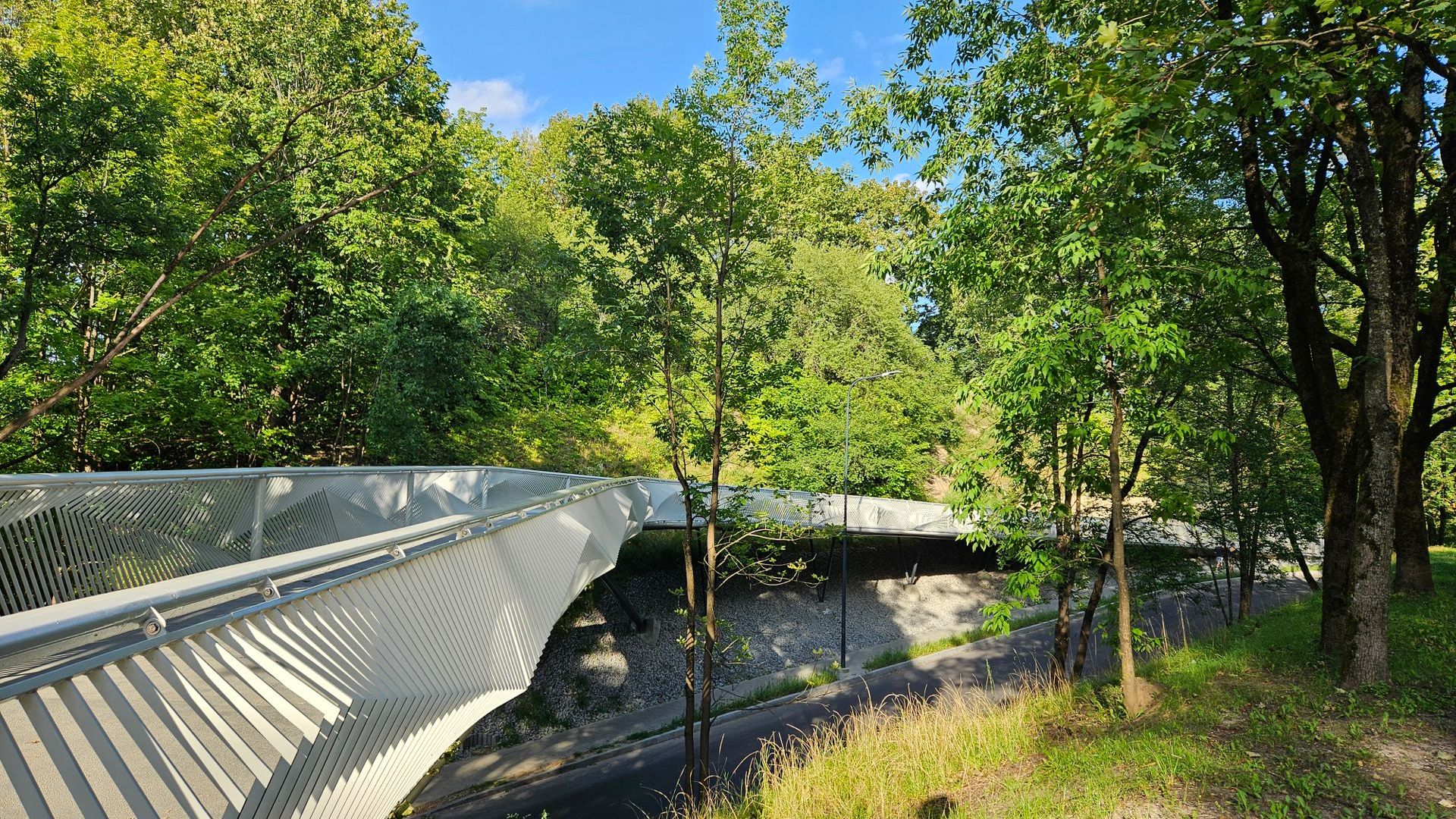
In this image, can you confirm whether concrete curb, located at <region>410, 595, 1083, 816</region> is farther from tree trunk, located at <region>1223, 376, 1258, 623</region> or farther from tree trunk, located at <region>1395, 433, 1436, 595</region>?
tree trunk, located at <region>1395, 433, 1436, 595</region>

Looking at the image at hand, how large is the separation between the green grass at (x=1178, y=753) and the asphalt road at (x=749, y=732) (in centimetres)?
122

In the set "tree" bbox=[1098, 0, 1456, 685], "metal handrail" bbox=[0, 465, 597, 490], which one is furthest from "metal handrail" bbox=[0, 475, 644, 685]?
"tree" bbox=[1098, 0, 1456, 685]

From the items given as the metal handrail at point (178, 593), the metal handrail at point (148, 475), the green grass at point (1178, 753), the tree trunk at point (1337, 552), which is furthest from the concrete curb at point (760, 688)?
the metal handrail at point (148, 475)

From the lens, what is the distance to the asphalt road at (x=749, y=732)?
457 inches

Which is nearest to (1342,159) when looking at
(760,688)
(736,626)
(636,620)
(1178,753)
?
(1178,753)

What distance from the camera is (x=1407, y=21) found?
4262 mm

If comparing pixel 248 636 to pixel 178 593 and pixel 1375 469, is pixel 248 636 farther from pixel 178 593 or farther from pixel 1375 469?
pixel 1375 469

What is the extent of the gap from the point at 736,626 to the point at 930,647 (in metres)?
6.49

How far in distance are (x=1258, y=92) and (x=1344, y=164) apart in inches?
296

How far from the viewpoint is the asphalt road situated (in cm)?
1162

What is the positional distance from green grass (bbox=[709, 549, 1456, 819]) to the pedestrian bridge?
3089 mm

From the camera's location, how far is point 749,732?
15102mm

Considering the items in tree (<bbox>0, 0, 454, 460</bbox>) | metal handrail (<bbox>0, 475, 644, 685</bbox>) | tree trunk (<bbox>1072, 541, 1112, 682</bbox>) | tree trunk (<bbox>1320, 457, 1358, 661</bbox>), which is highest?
tree (<bbox>0, 0, 454, 460</bbox>)

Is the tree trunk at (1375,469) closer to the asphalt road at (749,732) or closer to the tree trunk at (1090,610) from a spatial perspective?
the asphalt road at (749,732)
